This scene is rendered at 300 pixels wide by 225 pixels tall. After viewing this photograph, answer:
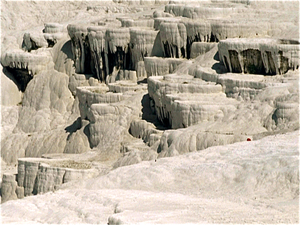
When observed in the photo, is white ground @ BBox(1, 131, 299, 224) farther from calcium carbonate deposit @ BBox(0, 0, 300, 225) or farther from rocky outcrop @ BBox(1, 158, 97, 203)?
rocky outcrop @ BBox(1, 158, 97, 203)

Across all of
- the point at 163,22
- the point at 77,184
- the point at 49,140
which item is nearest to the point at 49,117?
the point at 49,140

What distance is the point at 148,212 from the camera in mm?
19250

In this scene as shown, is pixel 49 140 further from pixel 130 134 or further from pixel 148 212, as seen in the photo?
pixel 148 212

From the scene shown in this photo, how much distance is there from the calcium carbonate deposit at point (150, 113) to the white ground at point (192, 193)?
5 centimetres

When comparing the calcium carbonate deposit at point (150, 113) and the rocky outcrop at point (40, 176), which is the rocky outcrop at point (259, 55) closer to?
the calcium carbonate deposit at point (150, 113)

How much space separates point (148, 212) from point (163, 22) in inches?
984

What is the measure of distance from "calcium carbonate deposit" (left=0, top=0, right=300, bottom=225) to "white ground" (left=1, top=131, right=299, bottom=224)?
0.05 metres

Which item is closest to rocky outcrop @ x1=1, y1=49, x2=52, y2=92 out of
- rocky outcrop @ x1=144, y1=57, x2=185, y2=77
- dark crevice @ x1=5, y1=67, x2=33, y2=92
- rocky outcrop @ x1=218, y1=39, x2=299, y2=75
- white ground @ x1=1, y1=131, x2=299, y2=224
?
dark crevice @ x1=5, y1=67, x2=33, y2=92

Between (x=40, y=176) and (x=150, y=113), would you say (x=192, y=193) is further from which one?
(x=150, y=113)

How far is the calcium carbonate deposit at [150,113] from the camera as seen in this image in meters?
21.5

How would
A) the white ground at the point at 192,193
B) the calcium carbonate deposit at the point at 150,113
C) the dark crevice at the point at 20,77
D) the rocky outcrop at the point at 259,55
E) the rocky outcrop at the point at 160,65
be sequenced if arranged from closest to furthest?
the white ground at the point at 192,193
the calcium carbonate deposit at the point at 150,113
the rocky outcrop at the point at 259,55
the rocky outcrop at the point at 160,65
the dark crevice at the point at 20,77

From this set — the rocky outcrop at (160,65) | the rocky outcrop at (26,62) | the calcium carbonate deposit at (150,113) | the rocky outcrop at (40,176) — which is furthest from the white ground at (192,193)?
the rocky outcrop at (26,62)

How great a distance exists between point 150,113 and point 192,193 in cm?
1614

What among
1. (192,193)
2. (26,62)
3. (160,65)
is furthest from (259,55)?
(26,62)
